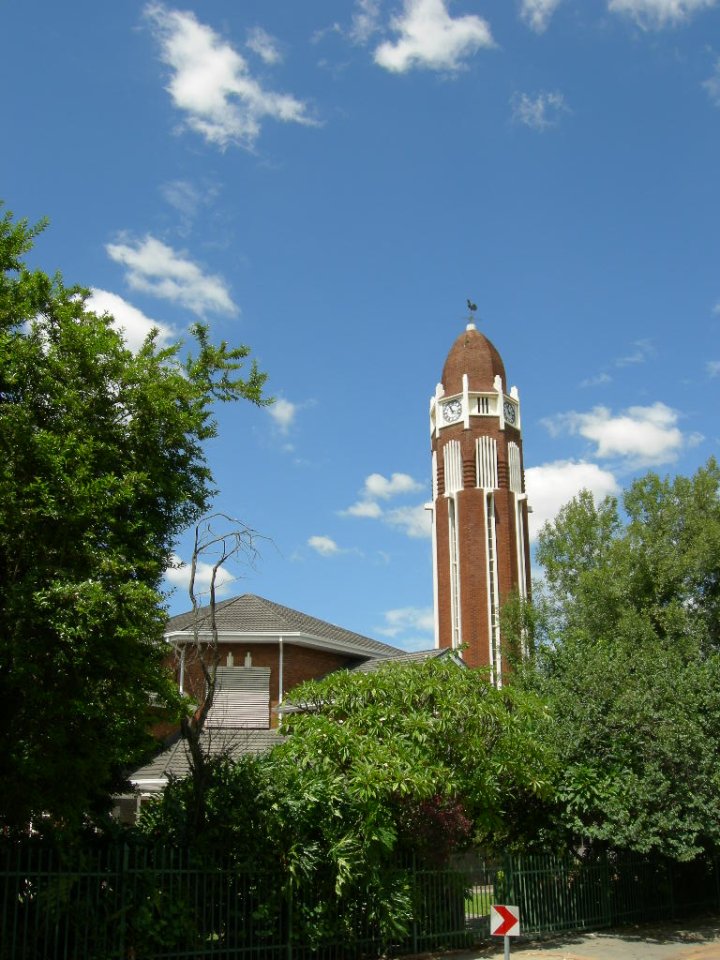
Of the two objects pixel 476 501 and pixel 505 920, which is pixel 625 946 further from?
pixel 476 501

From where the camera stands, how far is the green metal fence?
1067 centimetres

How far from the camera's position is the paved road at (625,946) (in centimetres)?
1516

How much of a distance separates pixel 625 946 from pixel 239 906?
25.1ft

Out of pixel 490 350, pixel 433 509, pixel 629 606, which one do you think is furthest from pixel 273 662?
Result: pixel 490 350

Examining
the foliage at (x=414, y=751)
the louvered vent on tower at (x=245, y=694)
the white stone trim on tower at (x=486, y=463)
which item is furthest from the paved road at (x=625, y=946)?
the white stone trim on tower at (x=486, y=463)

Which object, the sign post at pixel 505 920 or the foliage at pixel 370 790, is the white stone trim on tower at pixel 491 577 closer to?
the foliage at pixel 370 790

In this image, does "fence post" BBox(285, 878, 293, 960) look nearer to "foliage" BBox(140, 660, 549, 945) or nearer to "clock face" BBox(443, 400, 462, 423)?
"foliage" BBox(140, 660, 549, 945)

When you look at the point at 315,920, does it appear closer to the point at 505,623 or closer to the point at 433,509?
the point at 505,623

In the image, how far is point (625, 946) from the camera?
16.4m

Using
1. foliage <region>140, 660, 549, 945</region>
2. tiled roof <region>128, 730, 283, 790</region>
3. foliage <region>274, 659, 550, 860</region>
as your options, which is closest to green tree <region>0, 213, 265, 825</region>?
foliage <region>140, 660, 549, 945</region>

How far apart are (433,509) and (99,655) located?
157ft

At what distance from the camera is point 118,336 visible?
1205 centimetres

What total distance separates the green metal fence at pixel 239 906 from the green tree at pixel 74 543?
1.11 metres

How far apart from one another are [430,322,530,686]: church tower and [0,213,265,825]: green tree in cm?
4210
